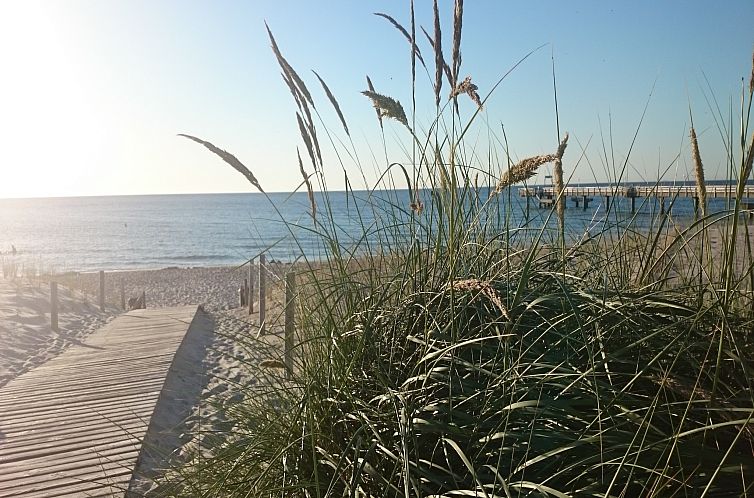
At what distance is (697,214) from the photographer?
2041 millimetres

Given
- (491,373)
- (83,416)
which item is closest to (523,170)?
(491,373)

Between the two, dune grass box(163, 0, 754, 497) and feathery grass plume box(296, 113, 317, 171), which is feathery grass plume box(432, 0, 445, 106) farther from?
feathery grass plume box(296, 113, 317, 171)

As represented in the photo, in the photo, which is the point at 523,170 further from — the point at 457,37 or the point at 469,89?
the point at 457,37

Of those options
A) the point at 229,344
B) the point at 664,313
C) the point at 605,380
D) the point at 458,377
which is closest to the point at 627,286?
the point at 664,313

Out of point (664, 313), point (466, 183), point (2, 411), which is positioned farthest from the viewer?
point (2, 411)

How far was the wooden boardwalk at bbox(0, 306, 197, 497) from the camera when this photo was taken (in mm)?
3182

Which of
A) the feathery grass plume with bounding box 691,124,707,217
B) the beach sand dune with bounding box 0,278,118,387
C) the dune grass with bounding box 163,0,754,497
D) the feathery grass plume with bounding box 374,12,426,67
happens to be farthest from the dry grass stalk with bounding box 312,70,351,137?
the beach sand dune with bounding box 0,278,118,387

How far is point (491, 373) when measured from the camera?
49.3 inches

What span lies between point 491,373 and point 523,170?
63 cm

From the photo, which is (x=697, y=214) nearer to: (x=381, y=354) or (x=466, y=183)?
(x=466, y=183)

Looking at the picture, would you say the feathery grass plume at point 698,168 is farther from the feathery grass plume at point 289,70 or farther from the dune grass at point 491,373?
the feathery grass plume at point 289,70

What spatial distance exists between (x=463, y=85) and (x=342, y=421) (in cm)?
97

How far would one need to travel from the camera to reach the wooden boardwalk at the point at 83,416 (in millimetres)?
3182

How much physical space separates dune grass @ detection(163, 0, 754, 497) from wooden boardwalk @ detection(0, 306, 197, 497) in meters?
0.67
